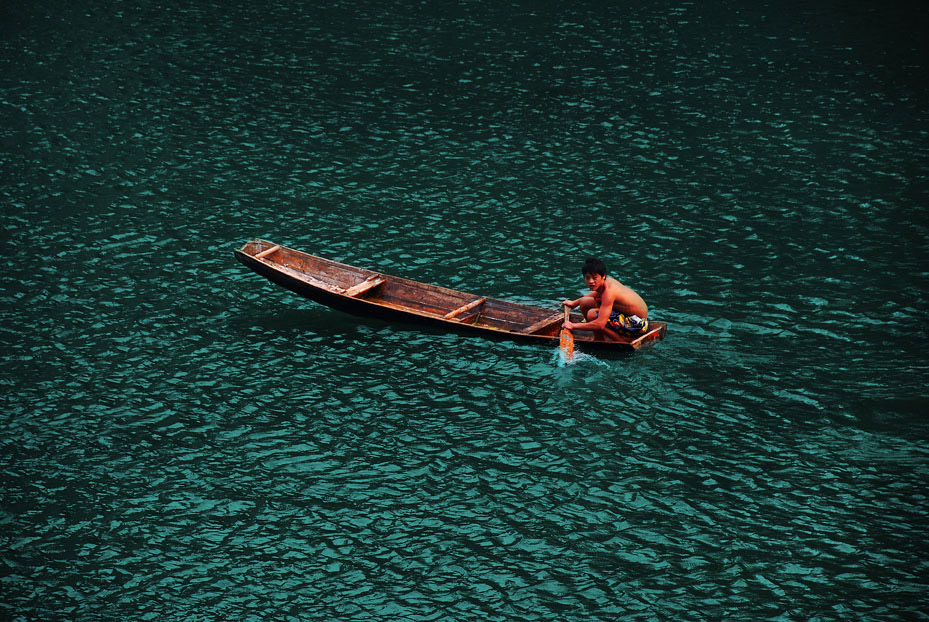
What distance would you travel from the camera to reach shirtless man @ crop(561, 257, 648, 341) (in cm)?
2239

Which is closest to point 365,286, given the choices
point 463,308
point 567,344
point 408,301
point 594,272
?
point 408,301

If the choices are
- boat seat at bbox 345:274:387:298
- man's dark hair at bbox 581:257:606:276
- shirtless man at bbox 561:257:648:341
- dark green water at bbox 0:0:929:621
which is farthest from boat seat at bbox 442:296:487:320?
man's dark hair at bbox 581:257:606:276

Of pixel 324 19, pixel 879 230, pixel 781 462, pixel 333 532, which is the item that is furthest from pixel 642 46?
pixel 333 532

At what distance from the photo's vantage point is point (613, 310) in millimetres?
22641

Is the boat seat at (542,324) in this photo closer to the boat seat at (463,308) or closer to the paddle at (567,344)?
the paddle at (567,344)

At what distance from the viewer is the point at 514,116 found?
38.7 metres

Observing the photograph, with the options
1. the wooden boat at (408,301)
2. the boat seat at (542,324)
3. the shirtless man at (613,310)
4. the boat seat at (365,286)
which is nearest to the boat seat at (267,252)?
the wooden boat at (408,301)

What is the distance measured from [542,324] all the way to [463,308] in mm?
2087

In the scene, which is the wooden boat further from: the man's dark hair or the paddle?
the man's dark hair

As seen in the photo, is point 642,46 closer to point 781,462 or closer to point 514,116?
point 514,116

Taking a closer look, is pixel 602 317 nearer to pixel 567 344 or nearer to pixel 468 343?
pixel 567 344

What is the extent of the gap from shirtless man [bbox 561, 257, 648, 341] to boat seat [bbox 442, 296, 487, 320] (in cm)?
252

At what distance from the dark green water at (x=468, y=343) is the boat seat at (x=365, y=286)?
975 millimetres

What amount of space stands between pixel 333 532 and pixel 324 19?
37373 millimetres
